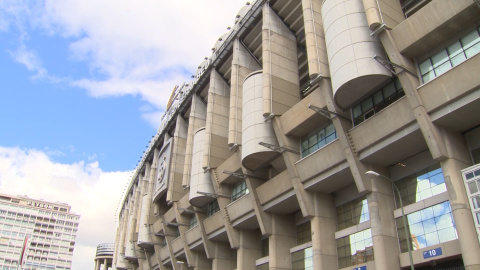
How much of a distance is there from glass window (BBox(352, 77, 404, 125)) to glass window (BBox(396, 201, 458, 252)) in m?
7.42

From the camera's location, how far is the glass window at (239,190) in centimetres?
4238

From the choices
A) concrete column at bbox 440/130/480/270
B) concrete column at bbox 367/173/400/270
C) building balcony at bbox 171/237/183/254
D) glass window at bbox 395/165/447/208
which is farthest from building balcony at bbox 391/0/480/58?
building balcony at bbox 171/237/183/254

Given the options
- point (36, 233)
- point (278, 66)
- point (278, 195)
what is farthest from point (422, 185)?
point (36, 233)

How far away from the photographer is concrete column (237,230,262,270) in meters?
39.8

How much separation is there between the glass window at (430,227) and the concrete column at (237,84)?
735 inches

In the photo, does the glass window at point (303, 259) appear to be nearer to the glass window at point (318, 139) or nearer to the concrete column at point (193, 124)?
the glass window at point (318, 139)

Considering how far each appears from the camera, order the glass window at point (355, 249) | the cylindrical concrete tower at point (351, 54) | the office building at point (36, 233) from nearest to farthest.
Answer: the cylindrical concrete tower at point (351, 54) → the glass window at point (355, 249) → the office building at point (36, 233)

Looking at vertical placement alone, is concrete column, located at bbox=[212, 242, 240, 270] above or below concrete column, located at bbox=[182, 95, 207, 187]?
below

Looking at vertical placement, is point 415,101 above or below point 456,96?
above

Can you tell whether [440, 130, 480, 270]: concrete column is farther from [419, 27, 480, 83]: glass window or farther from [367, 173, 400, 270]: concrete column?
[367, 173, 400, 270]: concrete column

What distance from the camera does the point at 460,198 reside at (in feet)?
71.8

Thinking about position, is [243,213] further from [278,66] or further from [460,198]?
[460,198]

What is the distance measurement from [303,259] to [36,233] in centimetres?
15413

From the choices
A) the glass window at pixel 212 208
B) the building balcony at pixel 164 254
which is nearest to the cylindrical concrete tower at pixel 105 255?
the building balcony at pixel 164 254
